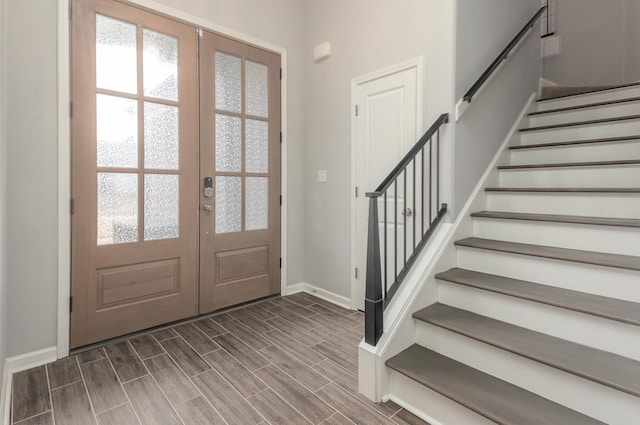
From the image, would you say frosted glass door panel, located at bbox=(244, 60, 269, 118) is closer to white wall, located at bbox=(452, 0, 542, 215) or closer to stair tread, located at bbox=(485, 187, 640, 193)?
white wall, located at bbox=(452, 0, 542, 215)

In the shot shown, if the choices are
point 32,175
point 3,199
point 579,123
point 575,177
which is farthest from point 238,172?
point 579,123

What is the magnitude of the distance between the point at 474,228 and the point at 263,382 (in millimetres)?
1786

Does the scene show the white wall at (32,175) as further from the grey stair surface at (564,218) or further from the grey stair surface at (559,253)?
the grey stair surface at (564,218)

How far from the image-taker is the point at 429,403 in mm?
1646

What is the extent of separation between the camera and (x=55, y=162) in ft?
7.19

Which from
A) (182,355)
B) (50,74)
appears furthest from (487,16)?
(182,355)

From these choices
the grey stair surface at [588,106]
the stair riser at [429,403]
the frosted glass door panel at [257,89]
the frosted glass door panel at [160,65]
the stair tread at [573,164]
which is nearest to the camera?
the stair riser at [429,403]

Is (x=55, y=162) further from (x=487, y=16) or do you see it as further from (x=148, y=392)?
(x=487, y=16)

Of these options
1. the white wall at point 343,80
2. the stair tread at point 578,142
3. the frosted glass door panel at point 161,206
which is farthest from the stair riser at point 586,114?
the frosted glass door panel at point 161,206

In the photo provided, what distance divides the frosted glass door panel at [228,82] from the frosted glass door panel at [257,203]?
0.69 metres

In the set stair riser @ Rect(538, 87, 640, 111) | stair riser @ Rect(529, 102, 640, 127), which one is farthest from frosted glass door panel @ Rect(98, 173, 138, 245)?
stair riser @ Rect(538, 87, 640, 111)

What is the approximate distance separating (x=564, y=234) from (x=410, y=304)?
3.47ft

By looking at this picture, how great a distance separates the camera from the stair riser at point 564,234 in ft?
5.97

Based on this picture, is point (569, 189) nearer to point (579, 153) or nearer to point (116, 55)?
point (579, 153)
